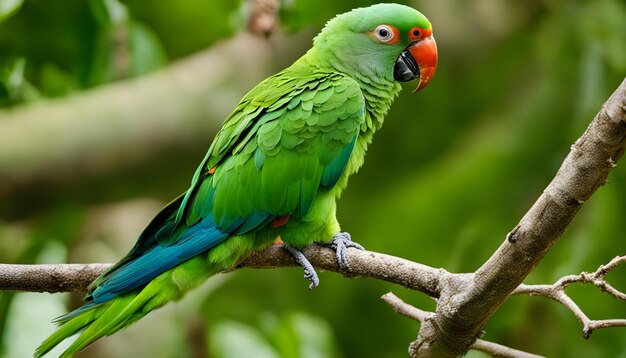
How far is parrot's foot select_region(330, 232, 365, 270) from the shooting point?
2195 millimetres

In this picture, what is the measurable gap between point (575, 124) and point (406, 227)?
0.96 m

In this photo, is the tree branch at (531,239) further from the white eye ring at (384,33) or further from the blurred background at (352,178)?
the blurred background at (352,178)

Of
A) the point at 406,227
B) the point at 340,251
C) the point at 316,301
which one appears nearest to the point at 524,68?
A: the point at 406,227

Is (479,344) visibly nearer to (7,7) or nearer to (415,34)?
(415,34)

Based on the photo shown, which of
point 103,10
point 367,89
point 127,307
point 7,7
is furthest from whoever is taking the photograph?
point 7,7

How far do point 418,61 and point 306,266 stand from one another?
0.81 metres

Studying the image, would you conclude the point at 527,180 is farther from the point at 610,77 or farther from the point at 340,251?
the point at 340,251

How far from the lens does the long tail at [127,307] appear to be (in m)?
1.98

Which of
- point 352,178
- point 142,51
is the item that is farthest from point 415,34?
point 352,178

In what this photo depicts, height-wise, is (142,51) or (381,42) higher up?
(142,51)

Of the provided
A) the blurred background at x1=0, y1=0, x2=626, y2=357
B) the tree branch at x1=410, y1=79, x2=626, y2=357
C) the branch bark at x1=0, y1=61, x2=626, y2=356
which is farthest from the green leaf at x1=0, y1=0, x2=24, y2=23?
the tree branch at x1=410, y1=79, x2=626, y2=357

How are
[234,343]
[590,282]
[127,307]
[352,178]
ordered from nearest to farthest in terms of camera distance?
[590,282] < [127,307] < [234,343] < [352,178]

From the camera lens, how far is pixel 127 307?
82.0 inches

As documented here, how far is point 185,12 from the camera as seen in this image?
414cm
